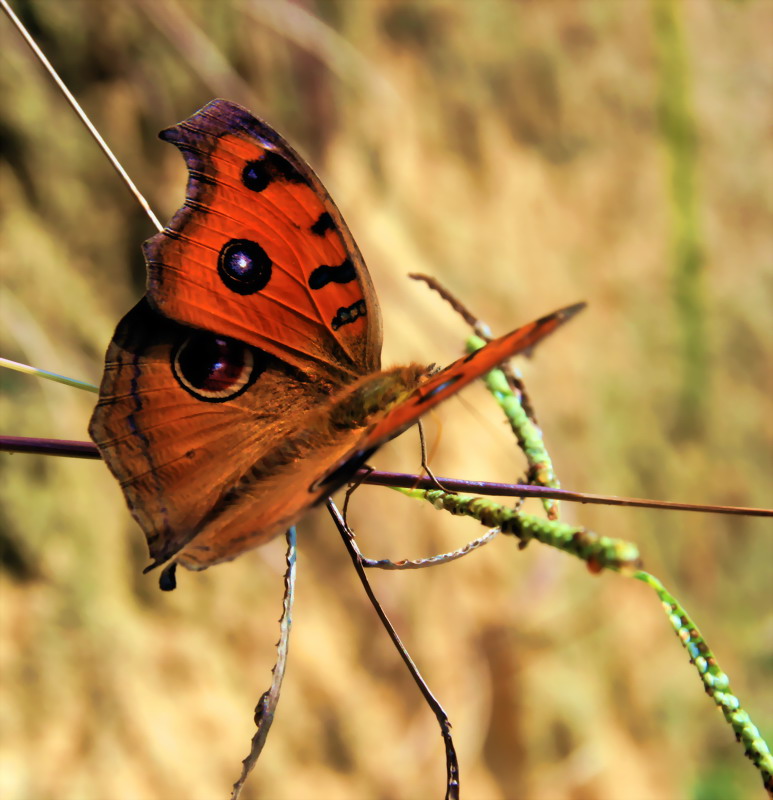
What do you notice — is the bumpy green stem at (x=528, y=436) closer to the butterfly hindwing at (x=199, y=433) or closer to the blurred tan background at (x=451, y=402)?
the butterfly hindwing at (x=199, y=433)

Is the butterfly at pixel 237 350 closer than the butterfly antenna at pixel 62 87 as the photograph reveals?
No

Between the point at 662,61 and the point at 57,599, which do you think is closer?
the point at 57,599

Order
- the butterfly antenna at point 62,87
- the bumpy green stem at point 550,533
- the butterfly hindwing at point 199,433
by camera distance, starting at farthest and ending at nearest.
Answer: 1. the butterfly hindwing at point 199,433
2. the butterfly antenna at point 62,87
3. the bumpy green stem at point 550,533

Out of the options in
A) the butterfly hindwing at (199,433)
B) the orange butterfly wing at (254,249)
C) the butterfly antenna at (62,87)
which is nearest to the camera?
the butterfly antenna at (62,87)

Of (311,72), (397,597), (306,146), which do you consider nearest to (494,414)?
(397,597)

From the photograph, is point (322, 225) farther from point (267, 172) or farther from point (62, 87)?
point (62, 87)

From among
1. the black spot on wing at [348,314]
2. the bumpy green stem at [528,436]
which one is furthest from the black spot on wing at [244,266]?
the bumpy green stem at [528,436]

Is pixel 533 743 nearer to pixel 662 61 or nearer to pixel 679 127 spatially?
pixel 679 127

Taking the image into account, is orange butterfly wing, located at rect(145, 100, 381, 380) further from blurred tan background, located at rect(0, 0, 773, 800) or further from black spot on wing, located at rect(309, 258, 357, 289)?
blurred tan background, located at rect(0, 0, 773, 800)
